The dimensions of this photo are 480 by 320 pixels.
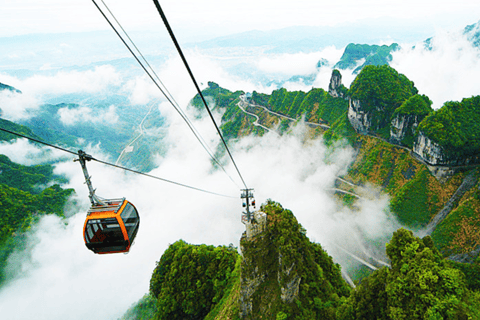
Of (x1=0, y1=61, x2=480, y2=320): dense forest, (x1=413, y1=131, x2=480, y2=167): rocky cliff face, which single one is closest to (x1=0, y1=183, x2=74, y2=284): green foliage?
(x1=0, y1=61, x2=480, y2=320): dense forest

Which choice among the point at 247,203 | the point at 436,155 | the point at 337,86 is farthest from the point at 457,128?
A: the point at 247,203

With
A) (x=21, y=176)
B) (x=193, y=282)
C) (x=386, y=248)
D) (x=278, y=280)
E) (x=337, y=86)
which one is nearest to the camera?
(x=386, y=248)

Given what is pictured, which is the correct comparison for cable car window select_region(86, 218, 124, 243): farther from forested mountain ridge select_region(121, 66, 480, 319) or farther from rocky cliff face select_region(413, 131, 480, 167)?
rocky cliff face select_region(413, 131, 480, 167)

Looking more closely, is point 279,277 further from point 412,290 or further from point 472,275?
point 472,275

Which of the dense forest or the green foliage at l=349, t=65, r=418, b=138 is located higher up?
the green foliage at l=349, t=65, r=418, b=138

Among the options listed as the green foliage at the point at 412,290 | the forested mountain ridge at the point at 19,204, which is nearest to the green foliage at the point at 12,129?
the forested mountain ridge at the point at 19,204

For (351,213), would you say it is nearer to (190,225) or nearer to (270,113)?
(270,113)

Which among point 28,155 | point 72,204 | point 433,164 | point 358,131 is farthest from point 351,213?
point 28,155
